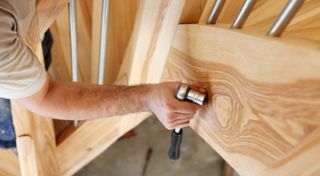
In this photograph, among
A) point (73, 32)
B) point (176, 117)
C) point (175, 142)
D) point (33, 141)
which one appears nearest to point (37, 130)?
point (33, 141)

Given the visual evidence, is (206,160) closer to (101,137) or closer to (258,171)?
(101,137)

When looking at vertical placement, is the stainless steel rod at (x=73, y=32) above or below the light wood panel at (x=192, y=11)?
below

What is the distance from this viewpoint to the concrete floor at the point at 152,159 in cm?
181

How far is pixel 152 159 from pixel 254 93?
1.31m

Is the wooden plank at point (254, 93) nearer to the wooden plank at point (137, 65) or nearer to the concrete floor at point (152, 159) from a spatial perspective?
the wooden plank at point (137, 65)

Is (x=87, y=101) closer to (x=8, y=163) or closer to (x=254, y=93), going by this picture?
(x=254, y=93)

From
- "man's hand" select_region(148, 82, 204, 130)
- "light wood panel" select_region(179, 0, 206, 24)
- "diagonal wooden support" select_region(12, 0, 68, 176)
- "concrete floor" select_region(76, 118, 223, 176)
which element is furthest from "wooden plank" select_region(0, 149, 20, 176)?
"light wood panel" select_region(179, 0, 206, 24)

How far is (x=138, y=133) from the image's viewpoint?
1973 mm

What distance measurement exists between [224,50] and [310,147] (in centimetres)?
Result: 25

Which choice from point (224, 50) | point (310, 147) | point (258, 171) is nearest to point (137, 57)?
point (224, 50)

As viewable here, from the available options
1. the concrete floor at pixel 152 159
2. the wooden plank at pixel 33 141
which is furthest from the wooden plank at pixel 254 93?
the concrete floor at pixel 152 159

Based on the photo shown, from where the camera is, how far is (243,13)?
659 mm

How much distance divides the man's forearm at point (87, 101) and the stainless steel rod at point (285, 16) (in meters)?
0.36

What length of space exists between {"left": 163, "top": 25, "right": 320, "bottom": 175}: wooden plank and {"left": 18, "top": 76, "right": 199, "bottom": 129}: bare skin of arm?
0.29 feet
